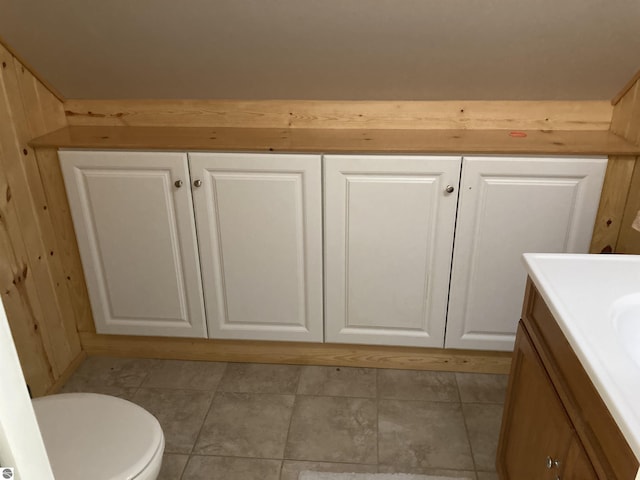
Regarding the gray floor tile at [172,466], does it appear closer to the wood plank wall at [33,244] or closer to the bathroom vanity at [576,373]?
the wood plank wall at [33,244]

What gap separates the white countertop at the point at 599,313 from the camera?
0.87 meters

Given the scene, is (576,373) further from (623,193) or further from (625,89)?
(625,89)

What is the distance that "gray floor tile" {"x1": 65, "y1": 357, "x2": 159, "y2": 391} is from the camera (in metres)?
2.21

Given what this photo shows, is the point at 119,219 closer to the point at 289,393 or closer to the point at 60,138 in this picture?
the point at 60,138

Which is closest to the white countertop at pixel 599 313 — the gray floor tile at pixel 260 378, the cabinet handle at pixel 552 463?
the cabinet handle at pixel 552 463

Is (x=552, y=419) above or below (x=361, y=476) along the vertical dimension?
above

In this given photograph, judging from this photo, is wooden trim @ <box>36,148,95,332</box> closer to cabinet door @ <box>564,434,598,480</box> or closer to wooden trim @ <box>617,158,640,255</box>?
cabinet door @ <box>564,434,598,480</box>

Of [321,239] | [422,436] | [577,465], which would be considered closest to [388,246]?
[321,239]

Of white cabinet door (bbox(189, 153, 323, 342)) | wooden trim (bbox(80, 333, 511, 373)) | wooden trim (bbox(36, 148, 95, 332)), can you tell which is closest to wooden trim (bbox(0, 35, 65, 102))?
wooden trim (bbox(36, 148, 95, 332))

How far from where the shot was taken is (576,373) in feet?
3.55

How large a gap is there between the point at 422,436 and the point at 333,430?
0.32 m

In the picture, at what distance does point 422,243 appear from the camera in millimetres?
1989

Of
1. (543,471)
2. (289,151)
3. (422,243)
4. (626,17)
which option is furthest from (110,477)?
(626,17)

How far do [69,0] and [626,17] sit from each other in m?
1.57
